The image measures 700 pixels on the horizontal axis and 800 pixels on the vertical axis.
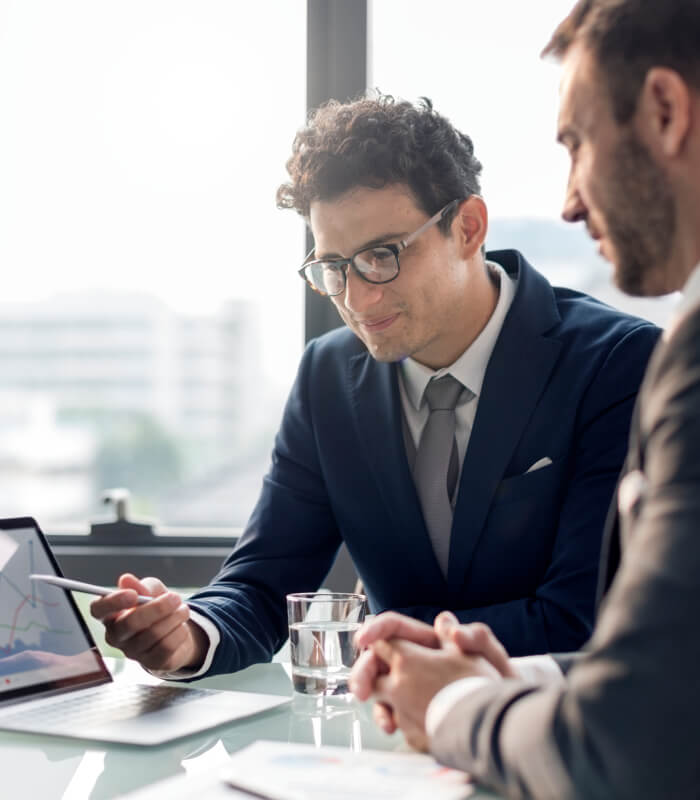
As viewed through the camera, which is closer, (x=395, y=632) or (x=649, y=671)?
(x=649, y=671)

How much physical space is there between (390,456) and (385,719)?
816 mm

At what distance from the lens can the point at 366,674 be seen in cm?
99

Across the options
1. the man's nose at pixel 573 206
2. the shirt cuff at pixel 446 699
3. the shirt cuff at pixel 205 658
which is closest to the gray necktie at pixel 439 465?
the shirt cuff at pixel 205 658

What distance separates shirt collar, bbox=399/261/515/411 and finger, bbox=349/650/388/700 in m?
0.83

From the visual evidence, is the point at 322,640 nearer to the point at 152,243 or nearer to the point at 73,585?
the point at 73,585

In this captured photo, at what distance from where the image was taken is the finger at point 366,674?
988 millimetres

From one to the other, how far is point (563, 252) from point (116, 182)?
1184 mm

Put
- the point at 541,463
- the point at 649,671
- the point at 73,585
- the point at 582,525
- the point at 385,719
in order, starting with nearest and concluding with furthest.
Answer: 1. the point at 649,671
2. the point at 385,719
3. the point at 73,585
4. the point at 582,525
5. the point at 541,463

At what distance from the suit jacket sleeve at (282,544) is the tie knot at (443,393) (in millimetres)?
236

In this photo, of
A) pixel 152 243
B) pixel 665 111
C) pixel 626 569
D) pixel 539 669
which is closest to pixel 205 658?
pixel 539 669

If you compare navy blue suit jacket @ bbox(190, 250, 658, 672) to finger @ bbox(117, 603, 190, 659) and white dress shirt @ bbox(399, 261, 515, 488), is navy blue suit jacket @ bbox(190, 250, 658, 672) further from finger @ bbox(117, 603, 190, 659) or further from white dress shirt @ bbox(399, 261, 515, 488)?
finger @ bbox(117, 603, 190, 659)

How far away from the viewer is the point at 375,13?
7.88 ft

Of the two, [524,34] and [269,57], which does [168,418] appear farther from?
[524,34]

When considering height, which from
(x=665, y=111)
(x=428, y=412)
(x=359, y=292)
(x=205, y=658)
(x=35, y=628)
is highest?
(x=665, y=111)
